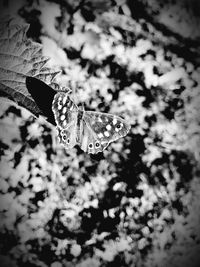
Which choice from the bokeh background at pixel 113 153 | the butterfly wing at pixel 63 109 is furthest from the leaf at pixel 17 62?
the bokeh background at pixel 113 153

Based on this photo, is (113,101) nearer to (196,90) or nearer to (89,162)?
(89,162)

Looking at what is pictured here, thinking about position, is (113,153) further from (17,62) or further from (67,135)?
(17,62)

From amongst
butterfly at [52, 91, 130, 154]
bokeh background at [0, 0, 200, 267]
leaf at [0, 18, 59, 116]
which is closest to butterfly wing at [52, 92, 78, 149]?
butterfly at [52, 91, 130, 154]

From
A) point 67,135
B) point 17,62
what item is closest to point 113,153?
point 67,135

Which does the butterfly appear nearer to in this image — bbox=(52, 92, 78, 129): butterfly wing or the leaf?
bbox=(52, 92, 78, 129): butterfly wing

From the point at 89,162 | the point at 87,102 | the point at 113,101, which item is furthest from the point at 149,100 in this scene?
the point at 89,162

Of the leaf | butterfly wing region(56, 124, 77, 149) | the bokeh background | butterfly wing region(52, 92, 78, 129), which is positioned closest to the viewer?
the leaf

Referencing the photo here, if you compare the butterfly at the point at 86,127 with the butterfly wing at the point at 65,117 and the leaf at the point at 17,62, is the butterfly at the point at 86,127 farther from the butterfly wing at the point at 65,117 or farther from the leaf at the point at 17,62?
the leaf at the point at 17,62
